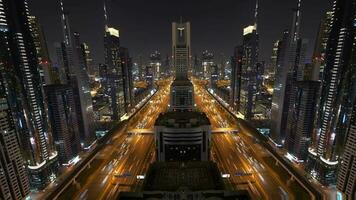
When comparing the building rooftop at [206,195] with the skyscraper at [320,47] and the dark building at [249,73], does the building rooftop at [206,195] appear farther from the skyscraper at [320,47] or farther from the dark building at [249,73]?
the dark building at [249,73]

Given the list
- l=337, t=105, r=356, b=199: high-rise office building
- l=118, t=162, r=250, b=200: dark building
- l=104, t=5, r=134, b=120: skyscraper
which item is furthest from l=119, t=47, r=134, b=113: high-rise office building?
l=337, t=105, r=356, b=199: high-rise office building

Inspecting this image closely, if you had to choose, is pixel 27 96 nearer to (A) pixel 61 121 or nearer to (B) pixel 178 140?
(A) pixel 61 121

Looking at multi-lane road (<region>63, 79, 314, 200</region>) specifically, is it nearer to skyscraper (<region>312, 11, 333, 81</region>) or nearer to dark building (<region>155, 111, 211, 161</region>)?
dark building (<region>155, 111, 211, 161</region>)

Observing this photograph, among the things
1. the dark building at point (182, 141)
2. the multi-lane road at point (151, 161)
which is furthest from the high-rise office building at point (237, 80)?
the dark building at point (182, 141)

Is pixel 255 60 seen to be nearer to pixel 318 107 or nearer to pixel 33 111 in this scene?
pixel 318 107

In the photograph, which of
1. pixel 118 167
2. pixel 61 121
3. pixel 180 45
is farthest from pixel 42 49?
pixel 180 45

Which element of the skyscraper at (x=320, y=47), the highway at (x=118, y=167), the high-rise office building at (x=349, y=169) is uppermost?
the skyscraper at (x=320, y=47)
